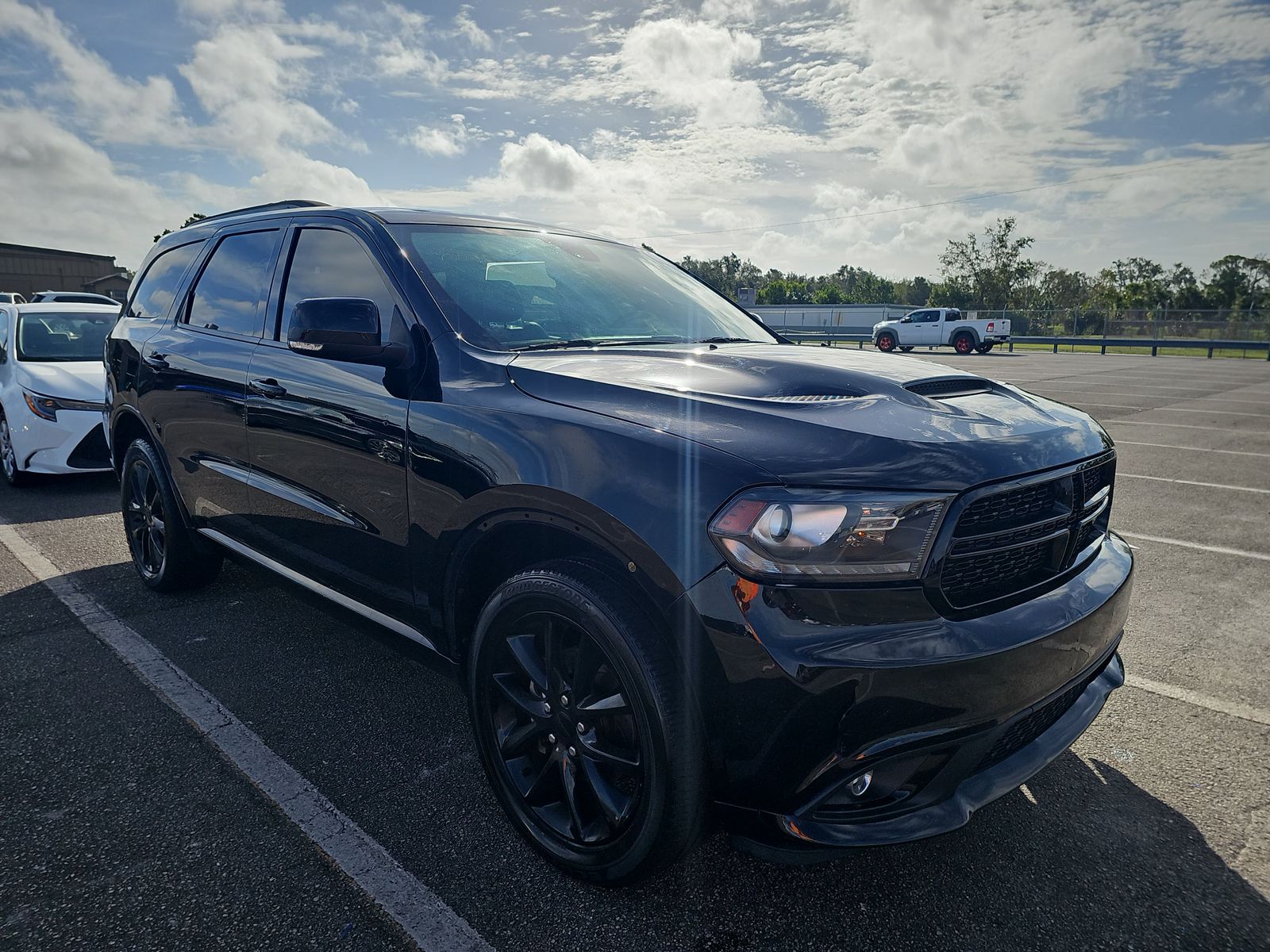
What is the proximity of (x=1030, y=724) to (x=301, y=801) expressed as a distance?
215 centimetres

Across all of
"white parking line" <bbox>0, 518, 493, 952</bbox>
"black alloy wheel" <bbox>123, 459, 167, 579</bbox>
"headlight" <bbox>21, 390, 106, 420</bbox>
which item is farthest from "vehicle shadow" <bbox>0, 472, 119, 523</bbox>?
"white parking line" <bbox>0, 518, 493, 952</bbox>

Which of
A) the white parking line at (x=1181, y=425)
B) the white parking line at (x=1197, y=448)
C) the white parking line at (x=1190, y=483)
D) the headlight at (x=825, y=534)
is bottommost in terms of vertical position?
the white parking line at (x=1190, y=483)

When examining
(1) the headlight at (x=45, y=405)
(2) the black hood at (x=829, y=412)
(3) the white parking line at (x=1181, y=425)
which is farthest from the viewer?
(3) the white parking line at (x=1181, y=425)

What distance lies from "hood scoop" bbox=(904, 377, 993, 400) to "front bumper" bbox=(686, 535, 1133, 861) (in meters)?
0.71

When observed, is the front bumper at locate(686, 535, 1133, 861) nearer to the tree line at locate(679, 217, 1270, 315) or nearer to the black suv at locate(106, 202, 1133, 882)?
the black suv at locate(106, 202, 1133, 882)

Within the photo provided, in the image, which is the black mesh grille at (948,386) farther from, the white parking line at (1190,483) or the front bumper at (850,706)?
the white parking line at (1190,483)

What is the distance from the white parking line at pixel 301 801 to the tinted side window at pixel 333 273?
150 centimetres

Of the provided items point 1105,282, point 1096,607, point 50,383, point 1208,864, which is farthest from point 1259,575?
point 1105,282

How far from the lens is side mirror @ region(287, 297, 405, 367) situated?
2459 mm

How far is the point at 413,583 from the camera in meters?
2.55

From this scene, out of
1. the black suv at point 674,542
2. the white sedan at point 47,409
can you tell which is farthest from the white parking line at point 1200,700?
the white sedan at point 47,409

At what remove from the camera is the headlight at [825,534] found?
1740 millimetres

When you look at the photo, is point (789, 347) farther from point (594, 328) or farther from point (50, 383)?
point (50, 383)

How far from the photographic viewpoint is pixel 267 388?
3131mm
